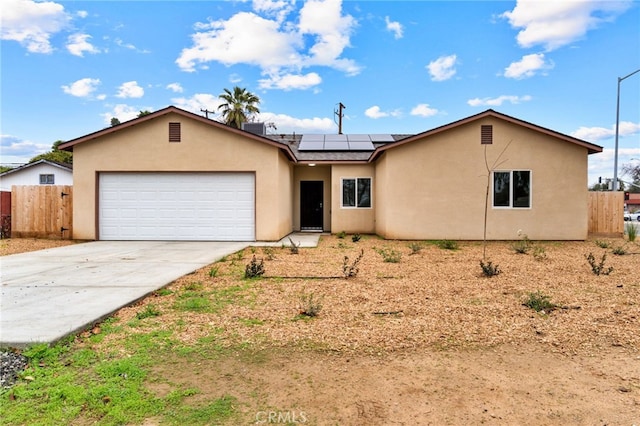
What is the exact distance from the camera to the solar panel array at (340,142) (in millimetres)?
16703

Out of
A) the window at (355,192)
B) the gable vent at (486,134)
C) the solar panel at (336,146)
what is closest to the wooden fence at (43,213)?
the window at (355,192)

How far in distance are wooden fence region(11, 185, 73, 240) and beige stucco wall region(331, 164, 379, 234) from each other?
967 cm

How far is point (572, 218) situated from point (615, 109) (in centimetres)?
828

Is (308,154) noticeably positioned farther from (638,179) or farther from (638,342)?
(638,179)

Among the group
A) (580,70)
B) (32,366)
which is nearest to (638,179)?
(580,70)

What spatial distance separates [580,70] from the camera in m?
14.2

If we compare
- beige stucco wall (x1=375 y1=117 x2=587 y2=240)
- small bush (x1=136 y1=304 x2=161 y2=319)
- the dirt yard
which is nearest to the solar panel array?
beige stucco wall (x1=375 y1=117 x2=587 y2=240)

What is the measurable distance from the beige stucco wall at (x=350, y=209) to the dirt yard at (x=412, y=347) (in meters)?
8.25

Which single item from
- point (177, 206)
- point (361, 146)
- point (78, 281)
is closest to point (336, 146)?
point (361, 146)

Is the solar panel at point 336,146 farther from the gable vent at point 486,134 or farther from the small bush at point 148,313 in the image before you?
the small bush at point 148,313

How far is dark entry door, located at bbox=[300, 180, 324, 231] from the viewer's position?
53.6ft

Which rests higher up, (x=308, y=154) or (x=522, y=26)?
(x=522, y=26)

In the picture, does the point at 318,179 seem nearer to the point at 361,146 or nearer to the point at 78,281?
the point at 361,146

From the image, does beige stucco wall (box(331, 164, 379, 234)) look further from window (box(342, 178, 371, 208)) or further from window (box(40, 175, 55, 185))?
window (box(40, 175, 55, 185))
